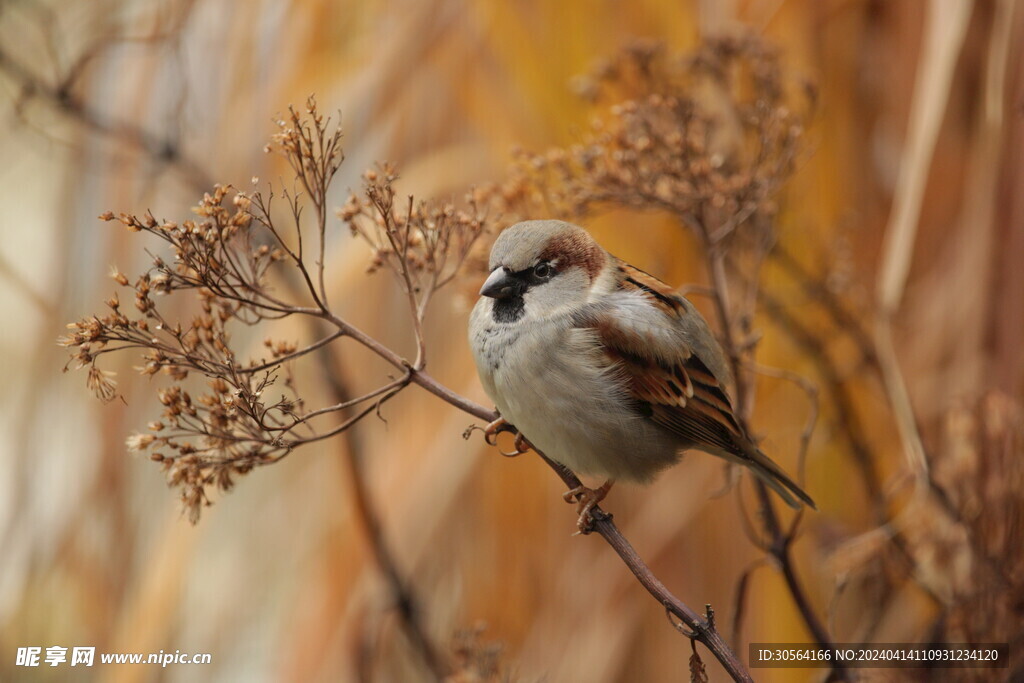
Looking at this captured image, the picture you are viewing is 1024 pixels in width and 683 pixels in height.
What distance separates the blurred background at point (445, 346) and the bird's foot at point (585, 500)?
0.60 meters

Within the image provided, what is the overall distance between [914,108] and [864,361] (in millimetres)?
793

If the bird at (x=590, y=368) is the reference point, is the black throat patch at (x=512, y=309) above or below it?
above

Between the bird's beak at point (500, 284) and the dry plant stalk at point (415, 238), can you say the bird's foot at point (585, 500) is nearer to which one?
the dry plant stalk at point (415, 238)

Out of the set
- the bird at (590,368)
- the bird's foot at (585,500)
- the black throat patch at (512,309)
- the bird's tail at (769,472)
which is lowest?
the bird's tail at (769,472)

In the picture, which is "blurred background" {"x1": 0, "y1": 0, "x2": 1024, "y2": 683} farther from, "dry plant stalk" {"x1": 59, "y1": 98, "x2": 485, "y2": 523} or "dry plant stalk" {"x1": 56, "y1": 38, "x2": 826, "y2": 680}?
"dry plant stalk" {"x1": 59, "y1": 98, "x2": 485, "y2": 523}

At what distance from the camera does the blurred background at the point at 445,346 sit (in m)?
2.00

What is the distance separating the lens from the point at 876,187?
2.43 m

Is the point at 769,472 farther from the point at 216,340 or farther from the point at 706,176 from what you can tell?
the point at 216,340

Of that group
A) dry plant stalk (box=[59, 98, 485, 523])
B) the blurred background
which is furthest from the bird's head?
the blurred background

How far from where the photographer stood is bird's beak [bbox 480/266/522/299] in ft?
4.32

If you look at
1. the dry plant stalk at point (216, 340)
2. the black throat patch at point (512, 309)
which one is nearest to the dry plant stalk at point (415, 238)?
the dry plant stalk at point (216, 340)

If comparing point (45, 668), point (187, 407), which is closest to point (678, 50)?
point (187, 407)

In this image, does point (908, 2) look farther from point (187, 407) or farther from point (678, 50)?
point (187, 407)

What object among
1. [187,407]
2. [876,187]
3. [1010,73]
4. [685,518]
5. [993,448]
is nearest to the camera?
[187,407]
